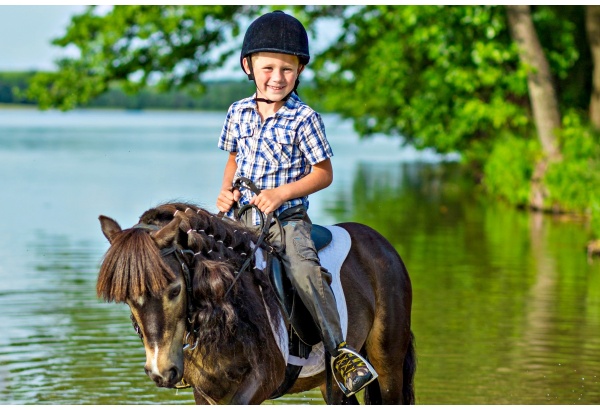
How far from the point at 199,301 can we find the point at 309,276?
2.30 feet

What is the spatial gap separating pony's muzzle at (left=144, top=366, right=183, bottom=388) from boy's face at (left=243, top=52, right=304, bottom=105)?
1498mm

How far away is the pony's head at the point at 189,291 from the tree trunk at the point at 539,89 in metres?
17.9

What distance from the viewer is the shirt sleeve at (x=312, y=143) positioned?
5141mm

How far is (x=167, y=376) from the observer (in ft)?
14.1

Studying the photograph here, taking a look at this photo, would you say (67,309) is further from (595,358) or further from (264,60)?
(264,60)

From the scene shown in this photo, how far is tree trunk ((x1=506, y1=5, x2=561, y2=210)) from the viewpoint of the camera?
2209 centimetres

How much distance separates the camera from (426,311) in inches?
449

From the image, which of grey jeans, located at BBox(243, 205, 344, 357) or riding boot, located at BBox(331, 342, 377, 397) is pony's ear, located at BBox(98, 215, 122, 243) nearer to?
grey jeans, located at BBox(243, 205, 344, 357)

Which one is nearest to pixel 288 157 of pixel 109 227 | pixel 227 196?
pixel 227 196

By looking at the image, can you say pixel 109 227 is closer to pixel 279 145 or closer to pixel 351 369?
pixel 279 145

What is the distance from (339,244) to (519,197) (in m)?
18.9

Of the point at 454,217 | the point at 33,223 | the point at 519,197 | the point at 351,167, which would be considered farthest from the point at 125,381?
the point at 351,167

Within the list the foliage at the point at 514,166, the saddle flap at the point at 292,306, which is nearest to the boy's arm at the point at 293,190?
the saddle flap at the point at 292,306

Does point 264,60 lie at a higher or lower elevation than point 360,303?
higher
